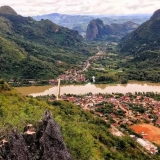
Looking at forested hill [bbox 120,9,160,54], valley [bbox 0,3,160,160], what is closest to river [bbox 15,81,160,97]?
valley [bbox 0,3,160,160]

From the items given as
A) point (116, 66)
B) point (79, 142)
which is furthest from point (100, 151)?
point (116, 66)

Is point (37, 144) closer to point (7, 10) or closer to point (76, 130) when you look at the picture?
point (76, 130)

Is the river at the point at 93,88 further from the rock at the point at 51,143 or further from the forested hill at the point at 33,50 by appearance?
the rock at the point at 51,143

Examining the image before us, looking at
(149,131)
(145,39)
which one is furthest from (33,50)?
(149,131)

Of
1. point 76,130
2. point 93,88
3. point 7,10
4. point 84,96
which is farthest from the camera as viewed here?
point 7,10

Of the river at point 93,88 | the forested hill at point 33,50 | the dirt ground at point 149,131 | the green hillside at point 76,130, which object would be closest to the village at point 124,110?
the dirt ground at point 149,131

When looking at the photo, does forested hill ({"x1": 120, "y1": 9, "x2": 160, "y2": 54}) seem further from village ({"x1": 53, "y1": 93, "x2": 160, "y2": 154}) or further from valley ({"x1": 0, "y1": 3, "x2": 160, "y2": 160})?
village ({"x1": 53, "y1": 93, "x2": 160, "y2": 154})
